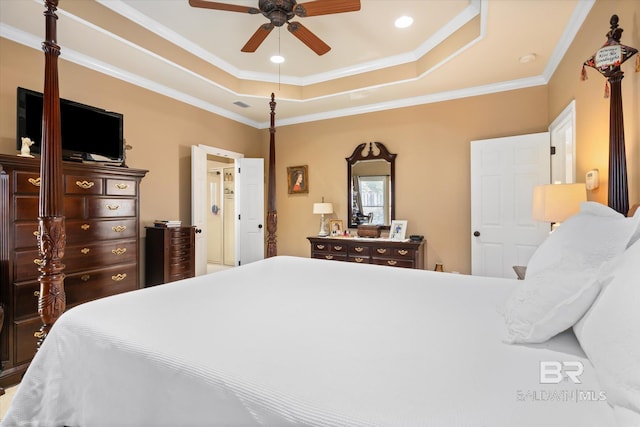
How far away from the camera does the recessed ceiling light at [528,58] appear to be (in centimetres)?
299

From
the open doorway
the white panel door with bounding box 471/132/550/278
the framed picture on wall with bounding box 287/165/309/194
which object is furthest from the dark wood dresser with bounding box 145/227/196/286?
the white panel door with bounding box 471/132/550/278

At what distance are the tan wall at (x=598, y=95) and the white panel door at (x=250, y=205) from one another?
3.99m

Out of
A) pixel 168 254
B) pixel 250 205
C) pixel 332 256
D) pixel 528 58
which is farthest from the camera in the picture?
pixel 250 205

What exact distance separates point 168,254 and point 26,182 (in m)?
1.46

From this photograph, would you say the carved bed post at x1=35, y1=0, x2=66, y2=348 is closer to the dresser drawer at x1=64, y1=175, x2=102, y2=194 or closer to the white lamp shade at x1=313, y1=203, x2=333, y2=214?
the dresser drawer at x1=64, y1=175, x2=102, y2=194

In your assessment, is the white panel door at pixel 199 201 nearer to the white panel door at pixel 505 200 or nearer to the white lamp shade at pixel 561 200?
the white panel door at pixel 505 200

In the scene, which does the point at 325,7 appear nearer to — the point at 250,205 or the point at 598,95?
the point at 598,95

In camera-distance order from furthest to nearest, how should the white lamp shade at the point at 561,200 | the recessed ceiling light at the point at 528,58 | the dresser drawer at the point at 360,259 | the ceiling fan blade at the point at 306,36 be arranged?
the dresser drawer at the point at 360,259, the recessed ceiling light at the point at 528,58, the ceiling fan blade at the point at 306,36, the white lamp shade at the point at 561,200

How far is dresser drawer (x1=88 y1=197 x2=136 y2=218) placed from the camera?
8.73 feet

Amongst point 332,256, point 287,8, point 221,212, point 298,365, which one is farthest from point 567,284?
point 221,212

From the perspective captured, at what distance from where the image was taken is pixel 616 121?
151 cm

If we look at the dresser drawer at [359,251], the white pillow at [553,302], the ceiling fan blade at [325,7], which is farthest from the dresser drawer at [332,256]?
the white pillow at [553,302]

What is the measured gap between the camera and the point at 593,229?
1076 millimetres

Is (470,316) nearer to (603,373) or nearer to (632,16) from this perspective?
(603,373)
